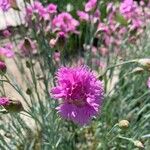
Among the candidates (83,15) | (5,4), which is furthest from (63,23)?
(5,4)

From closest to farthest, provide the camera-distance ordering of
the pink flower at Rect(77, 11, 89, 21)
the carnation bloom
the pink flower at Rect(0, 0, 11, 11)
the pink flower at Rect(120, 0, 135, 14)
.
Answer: the carnation bloom
the pink flower at Rect(0, 0, 11, 11)
the pink flower at Rect(120, 0, 135, 14)
the pink flower at Rect(77, 11, 89, 21)

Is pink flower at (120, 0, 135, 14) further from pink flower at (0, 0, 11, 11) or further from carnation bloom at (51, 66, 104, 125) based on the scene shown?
carnation bloom at (51, 66, 104, 125)

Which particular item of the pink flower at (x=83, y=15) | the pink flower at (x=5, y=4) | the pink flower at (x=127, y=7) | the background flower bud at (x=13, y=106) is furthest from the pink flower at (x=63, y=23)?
the background flower bud at (x=13, y=106)

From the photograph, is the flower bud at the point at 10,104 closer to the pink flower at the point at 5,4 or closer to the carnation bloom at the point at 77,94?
the carnation bloom at the point at 77,94

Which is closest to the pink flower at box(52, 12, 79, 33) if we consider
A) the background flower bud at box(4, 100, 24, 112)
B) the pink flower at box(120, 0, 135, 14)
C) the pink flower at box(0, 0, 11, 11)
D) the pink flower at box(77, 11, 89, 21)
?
the pink flower at box(77, 11, 89, 21)

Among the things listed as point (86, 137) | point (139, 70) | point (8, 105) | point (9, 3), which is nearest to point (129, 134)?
point (86, 137)

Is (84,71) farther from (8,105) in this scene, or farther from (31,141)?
(31,141)

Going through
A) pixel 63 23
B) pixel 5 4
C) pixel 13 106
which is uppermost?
pixel 5 4

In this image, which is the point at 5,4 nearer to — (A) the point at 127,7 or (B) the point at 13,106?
(B) the point at 13,106

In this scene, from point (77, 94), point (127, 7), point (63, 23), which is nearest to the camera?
point (77, 94)
